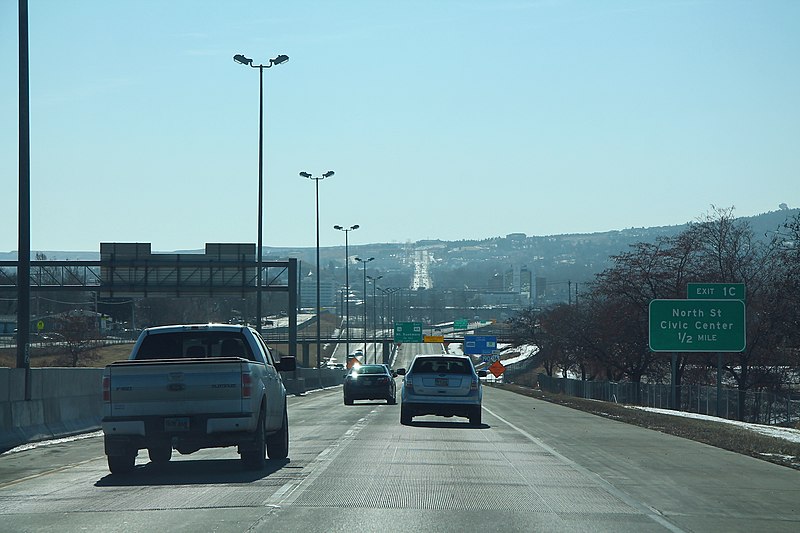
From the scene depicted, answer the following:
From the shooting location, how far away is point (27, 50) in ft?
77.2

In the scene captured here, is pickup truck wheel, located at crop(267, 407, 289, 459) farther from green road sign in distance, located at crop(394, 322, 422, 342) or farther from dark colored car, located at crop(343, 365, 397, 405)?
green road sign in distance, located at crop(394, 322, 422, 342)

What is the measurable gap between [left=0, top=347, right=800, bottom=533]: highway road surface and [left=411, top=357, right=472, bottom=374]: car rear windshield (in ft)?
17.8

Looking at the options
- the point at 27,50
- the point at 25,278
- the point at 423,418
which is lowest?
the point at 423,418

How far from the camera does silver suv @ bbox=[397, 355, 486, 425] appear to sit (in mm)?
27947

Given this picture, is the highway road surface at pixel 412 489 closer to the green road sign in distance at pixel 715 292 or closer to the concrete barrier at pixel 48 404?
the concrete barrier at pixel 48 404

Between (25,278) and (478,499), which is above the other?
(25,278)

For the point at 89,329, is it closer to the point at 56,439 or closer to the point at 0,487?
the point at 56,439

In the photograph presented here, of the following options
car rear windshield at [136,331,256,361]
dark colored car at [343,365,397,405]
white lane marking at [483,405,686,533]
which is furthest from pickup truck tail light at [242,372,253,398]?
dark colored car at [343,365,397,405]

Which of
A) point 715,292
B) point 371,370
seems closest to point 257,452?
point 371,370

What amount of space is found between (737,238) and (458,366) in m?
44.0

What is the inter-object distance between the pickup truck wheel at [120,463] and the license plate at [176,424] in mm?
861

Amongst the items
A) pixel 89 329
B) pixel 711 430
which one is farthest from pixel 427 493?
pixel 89 329

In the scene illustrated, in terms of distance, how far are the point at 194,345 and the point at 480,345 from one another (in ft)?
280

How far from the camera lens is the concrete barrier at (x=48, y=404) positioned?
70.4ft
